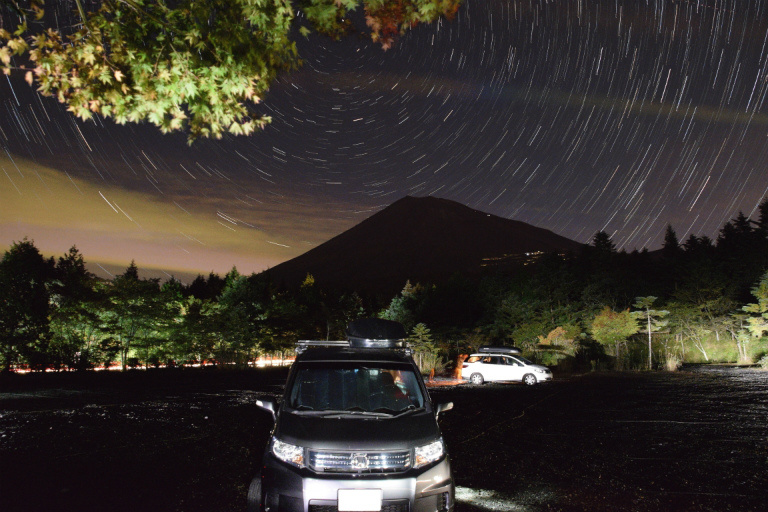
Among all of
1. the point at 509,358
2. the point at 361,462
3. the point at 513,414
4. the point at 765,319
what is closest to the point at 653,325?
the point at 765,319

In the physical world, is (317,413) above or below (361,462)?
above

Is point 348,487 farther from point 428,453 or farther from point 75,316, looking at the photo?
point 75,316

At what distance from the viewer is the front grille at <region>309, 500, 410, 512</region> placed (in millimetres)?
4734

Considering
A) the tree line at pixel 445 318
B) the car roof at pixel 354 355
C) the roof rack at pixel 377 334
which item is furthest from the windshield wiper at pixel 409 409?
the tree line at pixel 445 318

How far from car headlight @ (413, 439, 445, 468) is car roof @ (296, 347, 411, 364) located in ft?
4.15

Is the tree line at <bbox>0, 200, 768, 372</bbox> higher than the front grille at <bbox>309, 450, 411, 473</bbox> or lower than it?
higher

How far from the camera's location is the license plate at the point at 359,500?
15.4ft

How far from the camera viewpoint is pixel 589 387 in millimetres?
22016

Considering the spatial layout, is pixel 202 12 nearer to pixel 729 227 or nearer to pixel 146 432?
pixel 146 432

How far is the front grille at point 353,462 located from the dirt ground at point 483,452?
143 centimetres

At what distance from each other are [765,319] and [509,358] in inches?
728

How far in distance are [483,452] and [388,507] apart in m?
4.77

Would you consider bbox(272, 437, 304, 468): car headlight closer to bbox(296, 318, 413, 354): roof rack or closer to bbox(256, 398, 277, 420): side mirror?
bbox(256, 398, 277, 420): side mirror

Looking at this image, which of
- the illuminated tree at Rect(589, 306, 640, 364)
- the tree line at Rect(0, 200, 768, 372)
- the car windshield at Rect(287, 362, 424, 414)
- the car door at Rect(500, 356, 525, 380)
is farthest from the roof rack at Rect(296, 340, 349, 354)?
the illuminated tree at Rect(589, 306, 640, 364)
